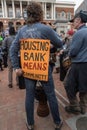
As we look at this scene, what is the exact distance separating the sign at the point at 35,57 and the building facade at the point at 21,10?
34856 millimetres

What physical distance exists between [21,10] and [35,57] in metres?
42.8

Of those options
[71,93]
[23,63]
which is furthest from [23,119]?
[23,63]

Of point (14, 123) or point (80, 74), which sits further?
point (14, 123)

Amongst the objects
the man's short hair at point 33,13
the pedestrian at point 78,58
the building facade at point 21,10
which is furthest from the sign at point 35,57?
the building facade at point 21,10

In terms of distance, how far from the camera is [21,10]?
42.8m

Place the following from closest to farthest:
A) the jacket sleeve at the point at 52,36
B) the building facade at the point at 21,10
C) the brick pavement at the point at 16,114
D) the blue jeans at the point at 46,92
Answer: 1. the jacket sleeve at the point at 52,36
2. the blue jeans at the point at 46,92
3. the brick pavement at the point at 16,114
4. the building facade at the point at 21,10

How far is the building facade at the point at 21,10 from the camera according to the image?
131ft

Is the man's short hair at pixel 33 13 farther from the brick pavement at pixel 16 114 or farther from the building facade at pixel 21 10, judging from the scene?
the building facade at pixel 21 10

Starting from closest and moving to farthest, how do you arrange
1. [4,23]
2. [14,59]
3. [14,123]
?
1. [14,59]
2. [14,123]
3. [4,23]

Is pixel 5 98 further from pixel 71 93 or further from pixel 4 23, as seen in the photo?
pixel 4 23

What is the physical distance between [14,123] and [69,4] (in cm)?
4740

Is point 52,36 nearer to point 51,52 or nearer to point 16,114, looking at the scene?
point 51,52

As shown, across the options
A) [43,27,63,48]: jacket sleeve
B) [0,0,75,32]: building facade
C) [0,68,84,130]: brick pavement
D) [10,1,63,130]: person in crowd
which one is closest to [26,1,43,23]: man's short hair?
[10,1,63,130]: person in crowd

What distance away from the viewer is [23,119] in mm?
3207
